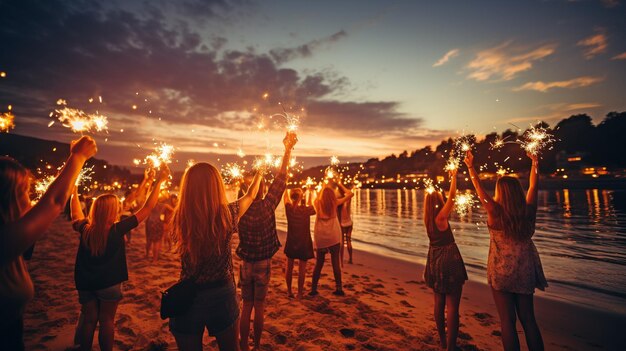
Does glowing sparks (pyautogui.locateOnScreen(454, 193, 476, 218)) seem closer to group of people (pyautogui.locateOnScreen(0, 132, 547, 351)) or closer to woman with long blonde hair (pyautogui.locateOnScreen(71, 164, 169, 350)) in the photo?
group of people (pyautogui.locateOnScreen(0, 132, 547, 351))

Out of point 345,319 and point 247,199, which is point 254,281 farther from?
point 345,319

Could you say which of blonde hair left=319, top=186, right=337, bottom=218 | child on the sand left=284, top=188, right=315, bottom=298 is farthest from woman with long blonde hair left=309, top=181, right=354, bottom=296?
child on the sand left=284, top=188, right=315, bottom=298

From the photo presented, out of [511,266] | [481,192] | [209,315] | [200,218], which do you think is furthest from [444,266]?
[200,218]

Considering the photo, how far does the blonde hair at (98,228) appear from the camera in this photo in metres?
3.77

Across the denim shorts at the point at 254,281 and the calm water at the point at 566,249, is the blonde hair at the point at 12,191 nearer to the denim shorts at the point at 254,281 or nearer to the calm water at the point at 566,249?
the denim shorts at the point at 254,281

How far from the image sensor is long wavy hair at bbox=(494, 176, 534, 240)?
402 cm

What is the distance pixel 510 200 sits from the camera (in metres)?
4.05

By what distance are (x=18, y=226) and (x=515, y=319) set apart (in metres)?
5.29

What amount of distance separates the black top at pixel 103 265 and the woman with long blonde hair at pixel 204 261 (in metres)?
1.53

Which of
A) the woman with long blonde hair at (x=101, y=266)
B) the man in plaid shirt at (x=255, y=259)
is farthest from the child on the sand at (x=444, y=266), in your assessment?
the woman with long blonde hair at (x=101, y=266)

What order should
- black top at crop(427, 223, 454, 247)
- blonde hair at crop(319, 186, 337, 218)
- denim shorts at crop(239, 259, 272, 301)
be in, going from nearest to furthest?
denim shorts at crop(239, 259, 272, 301) → black top at crop(427, 223, 454, 247) → blonde hair at crop(319, 186, 337, 218)

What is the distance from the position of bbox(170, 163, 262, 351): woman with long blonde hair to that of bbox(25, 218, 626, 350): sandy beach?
9.45 ft

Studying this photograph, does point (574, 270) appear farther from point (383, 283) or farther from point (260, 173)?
point (260, 173)

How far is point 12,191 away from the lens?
77.6 inches
